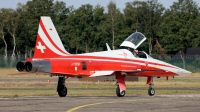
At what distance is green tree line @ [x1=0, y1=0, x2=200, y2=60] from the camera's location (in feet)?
344

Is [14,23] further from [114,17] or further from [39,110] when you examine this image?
[39,110]

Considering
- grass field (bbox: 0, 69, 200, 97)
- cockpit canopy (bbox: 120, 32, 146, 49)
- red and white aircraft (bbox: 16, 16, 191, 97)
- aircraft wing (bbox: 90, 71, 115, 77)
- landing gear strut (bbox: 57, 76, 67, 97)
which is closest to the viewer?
red and white aircraft (bbox: 16, 16, 191, 97)

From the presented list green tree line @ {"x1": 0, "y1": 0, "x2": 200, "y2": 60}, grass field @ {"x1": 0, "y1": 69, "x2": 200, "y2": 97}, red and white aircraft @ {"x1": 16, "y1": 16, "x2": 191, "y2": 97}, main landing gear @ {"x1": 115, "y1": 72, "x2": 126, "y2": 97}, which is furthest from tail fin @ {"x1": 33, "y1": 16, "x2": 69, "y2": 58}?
green tree line @ {"x1": 0, "y1": 0, "x2": 200, "y2": 60}

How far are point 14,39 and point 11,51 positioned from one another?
521cm

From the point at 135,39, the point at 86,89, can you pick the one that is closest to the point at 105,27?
the point at 86,89

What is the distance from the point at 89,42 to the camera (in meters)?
111

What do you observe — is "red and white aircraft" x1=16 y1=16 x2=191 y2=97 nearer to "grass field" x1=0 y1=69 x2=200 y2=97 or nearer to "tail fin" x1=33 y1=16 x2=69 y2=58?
"tail fin" x1=33 y1=16 x2=69 y2=58

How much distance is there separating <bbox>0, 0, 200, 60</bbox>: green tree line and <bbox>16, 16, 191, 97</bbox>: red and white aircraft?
68846 mm

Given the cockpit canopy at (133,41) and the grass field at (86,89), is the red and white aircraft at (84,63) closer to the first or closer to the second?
the cockpit canopy at (133,41)

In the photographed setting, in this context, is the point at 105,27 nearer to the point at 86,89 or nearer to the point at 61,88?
the point at 86,89

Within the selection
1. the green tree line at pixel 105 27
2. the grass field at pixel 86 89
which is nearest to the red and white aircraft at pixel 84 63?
the grass field at pixel 86 89

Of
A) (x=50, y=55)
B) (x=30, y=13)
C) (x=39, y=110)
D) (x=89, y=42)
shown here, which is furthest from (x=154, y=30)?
(x=39, y=110)

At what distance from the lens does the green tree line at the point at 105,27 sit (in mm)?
104875

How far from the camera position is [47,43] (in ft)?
98.9
